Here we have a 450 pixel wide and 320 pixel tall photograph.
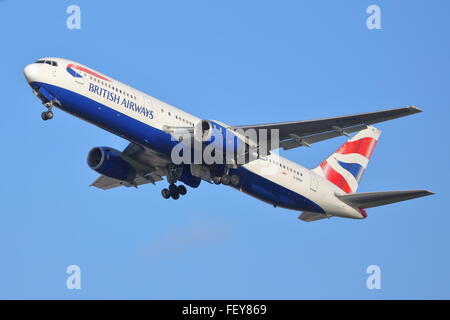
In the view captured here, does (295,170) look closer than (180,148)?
No

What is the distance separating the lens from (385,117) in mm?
38531

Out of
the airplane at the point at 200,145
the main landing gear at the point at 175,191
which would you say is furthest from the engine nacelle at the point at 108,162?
the main landing gear at the point at 175,191

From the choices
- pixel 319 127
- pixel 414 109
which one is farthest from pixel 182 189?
pixel 414 109

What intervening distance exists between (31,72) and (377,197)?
61.6 ft

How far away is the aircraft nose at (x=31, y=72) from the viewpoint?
128ft

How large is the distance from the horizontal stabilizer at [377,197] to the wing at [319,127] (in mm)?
4102

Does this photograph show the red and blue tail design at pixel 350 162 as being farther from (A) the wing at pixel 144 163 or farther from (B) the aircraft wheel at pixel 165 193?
(A) the wing at pixel 144 163

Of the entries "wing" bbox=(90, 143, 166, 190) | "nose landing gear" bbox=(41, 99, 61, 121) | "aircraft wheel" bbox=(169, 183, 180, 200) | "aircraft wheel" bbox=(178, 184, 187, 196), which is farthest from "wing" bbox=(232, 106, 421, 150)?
"nose landing gear" bbox=(41, 99, 61, 121)

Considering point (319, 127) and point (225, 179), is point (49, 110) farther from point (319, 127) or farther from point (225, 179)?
point (319, 127)

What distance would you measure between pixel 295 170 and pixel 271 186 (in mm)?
2023

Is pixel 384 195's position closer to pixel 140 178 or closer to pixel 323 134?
pixel 323 134

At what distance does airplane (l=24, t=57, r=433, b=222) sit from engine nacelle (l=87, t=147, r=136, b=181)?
0.05 m

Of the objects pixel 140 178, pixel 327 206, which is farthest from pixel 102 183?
pixel 327 206

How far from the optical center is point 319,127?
41.0m
